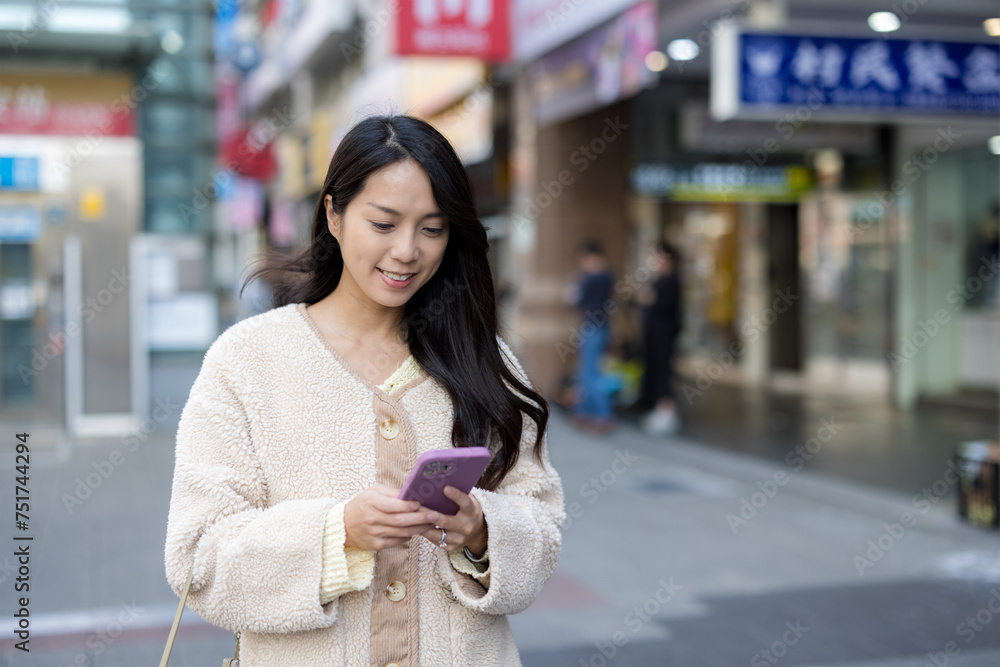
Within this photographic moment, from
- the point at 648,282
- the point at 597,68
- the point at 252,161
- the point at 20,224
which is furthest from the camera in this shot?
the point at 252,161

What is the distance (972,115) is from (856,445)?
135 inches

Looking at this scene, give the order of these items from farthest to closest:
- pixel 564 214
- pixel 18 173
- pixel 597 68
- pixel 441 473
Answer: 1. pixel 564 214
2. pixel 18 173
3. pixel 597 68
4. pixel 441 473

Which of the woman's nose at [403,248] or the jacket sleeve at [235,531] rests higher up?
the woman's nose at [403,248]

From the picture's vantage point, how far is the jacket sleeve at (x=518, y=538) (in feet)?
6.27

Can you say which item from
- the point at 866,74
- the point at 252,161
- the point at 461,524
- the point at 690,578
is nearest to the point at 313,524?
the point at 461,524

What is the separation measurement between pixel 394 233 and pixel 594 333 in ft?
31.9

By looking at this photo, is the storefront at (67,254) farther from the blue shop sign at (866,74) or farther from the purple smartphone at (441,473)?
the purple smartphone at (441,473)

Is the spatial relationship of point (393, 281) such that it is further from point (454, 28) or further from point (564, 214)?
point (564, 214)

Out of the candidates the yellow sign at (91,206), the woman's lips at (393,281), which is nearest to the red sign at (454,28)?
the yellow sign at (91,206)

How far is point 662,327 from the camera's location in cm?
1209

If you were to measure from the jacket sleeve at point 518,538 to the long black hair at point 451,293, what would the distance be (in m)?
0.04

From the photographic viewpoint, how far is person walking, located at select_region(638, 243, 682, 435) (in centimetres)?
1201

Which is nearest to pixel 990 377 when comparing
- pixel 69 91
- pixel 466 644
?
pixel 69 91

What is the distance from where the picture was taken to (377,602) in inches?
74.9
